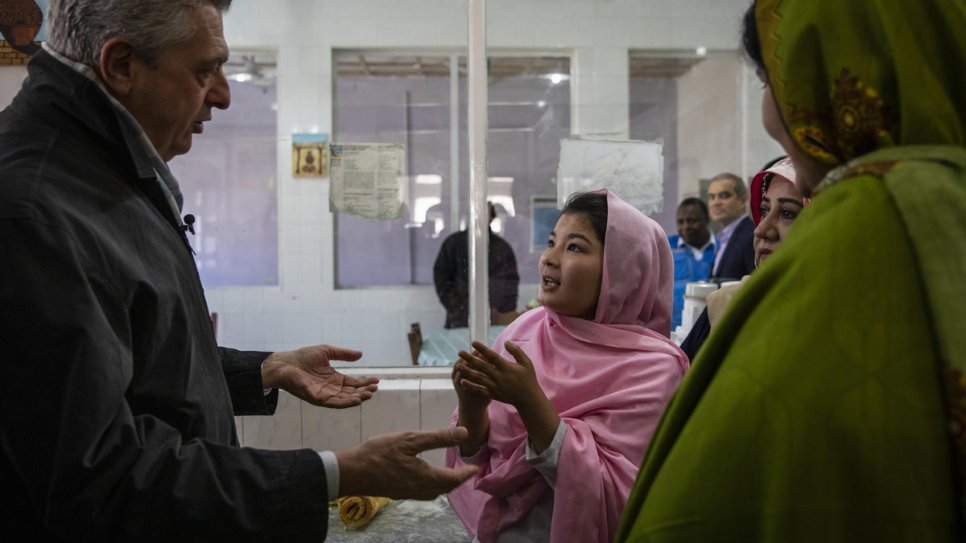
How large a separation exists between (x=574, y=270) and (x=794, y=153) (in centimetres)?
101

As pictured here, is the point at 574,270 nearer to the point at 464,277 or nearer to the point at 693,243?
the point at 464,277

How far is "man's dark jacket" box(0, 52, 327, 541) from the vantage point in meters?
0.96

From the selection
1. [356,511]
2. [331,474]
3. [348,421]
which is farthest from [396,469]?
[348,421]

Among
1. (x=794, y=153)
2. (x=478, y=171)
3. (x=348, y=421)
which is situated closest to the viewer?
(x=794, y=153)

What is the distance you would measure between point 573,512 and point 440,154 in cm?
241

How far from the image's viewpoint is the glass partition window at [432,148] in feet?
12.1

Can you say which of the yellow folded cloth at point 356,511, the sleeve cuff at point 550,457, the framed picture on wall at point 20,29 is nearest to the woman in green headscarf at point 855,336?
the sleeve cuff at point 550,457

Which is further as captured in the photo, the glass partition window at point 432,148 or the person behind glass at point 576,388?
the glass partition window at point 432,148

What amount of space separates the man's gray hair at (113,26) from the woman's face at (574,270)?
1046 mm

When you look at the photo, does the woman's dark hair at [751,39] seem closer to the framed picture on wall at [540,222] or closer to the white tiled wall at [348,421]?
the white tiled wall at [348,421]

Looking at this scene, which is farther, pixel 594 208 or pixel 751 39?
pixel 594 208

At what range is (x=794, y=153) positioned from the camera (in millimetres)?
901

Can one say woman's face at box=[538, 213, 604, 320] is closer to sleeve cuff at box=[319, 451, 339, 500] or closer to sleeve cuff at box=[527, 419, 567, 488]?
sleeve cuff at box=[527, 419, 567, 488]

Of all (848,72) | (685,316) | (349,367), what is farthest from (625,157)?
(848,72)
